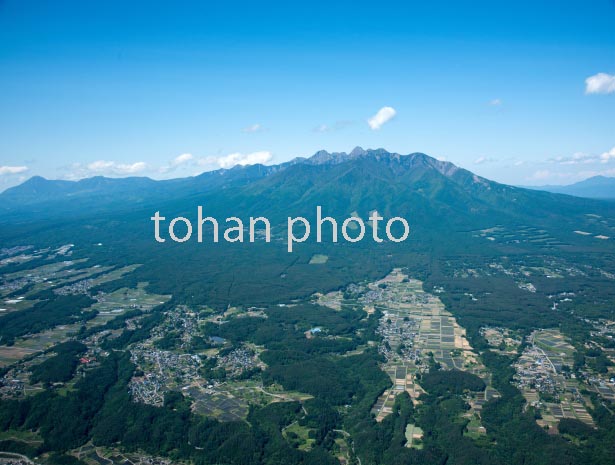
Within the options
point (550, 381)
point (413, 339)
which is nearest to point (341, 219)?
point (413, 339)

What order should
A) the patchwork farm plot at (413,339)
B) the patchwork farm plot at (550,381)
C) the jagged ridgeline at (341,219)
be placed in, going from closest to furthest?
1. the patchwork farm plot at (550,381)
2. the patchwork farm plot at (413,339)
3. the jagged ridgeline at (341,219)

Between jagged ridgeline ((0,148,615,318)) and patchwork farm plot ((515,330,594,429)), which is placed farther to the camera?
jagged ridgeline ((0,148,615,318))

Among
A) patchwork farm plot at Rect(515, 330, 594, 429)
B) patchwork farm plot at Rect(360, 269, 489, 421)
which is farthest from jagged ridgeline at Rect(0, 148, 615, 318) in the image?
patchwork farm plot at Rect(515, 330, 594, 429)

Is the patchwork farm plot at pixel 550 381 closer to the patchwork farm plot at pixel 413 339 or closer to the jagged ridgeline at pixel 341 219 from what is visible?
the patchwork farm plot at pixel 413 339

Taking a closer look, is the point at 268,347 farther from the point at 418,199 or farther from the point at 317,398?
the point at 418,199

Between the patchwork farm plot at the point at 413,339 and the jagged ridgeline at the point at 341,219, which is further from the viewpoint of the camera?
the jagged ridgeline at the point at 341,219

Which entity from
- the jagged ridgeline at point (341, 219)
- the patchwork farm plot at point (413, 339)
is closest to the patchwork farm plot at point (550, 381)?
the patchwork farm plot at point (413, 339)

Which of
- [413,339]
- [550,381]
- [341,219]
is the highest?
[341,219]

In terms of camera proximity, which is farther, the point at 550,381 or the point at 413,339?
the point at 413,339

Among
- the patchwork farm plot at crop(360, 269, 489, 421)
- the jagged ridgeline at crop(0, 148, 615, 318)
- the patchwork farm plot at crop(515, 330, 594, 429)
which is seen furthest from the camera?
the jagged ridgeline at crop(0, 148, 615, 318)

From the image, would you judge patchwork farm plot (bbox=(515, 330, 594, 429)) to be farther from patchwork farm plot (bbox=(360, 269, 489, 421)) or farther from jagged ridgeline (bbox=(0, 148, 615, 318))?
jagged ridgeline (bbox=(0, 148, 615, 318))

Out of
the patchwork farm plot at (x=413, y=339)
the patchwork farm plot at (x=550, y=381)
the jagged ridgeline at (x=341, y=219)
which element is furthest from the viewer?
the jagged ridgeline at (x=341, y=219)

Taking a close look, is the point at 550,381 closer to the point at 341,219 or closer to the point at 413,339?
the point at 413,339
